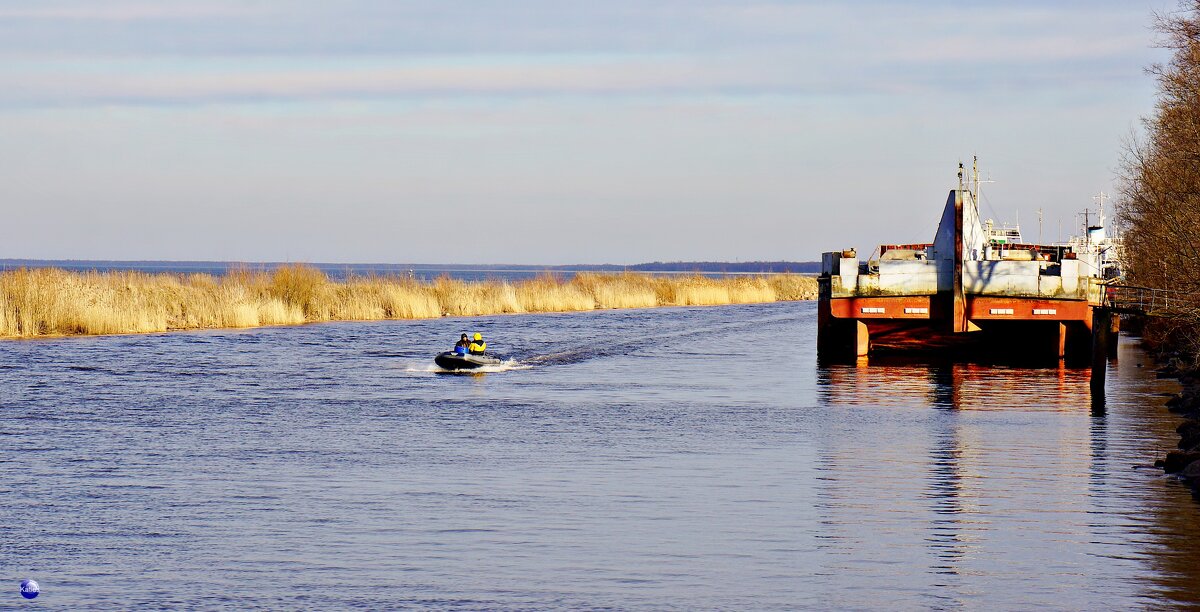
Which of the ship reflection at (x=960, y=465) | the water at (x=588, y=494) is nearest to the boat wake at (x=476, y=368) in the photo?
the water at (x=588, y=494)

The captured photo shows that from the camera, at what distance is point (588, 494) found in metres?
13.4

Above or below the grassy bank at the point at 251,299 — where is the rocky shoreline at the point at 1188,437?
below

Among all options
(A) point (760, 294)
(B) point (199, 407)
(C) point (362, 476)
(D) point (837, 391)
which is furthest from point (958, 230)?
(A) point (760, 294)

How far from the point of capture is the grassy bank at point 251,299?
4066cm

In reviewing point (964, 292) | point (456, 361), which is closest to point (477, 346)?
point (456, 361)

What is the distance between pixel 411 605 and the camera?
9.09m

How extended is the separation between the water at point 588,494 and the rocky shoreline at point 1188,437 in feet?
0.86

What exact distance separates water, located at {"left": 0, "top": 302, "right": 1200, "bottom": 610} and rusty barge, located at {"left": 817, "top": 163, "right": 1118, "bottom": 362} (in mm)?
3445

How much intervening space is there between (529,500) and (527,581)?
3310mm

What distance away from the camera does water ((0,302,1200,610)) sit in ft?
31.8

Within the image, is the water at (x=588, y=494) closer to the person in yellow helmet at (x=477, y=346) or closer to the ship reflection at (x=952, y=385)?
the ship reflection at (x=952, y=385)

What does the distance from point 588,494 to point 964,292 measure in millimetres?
19193

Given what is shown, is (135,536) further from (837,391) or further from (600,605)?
(837,391)

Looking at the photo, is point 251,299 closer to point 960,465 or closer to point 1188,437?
point 960,465
